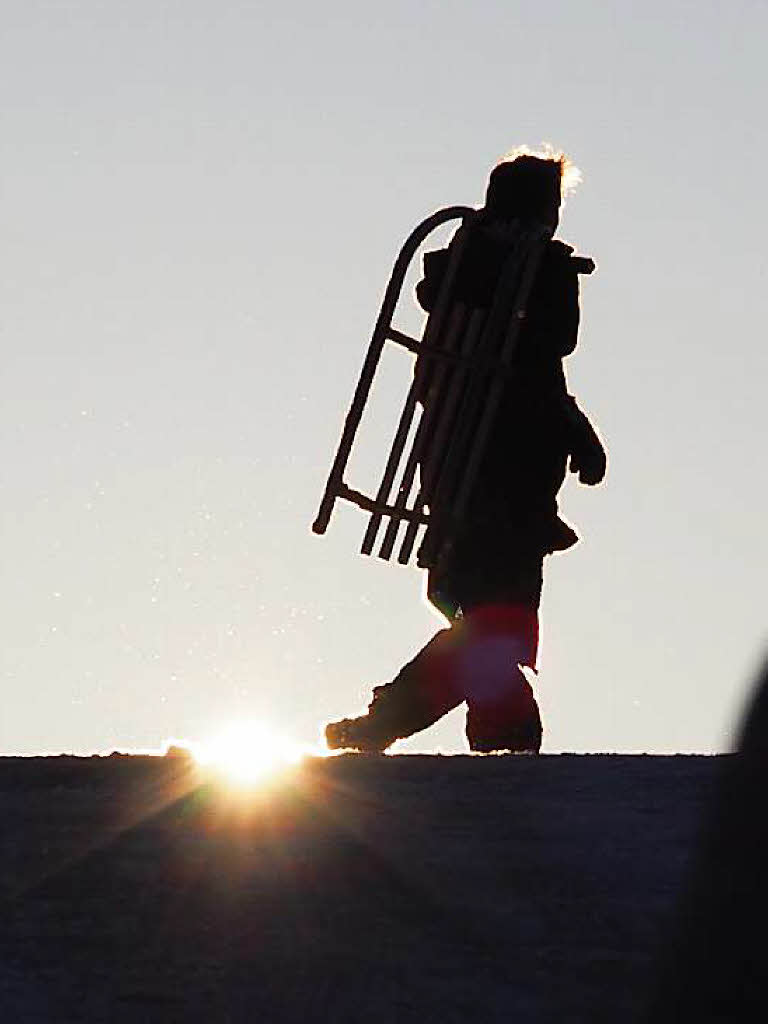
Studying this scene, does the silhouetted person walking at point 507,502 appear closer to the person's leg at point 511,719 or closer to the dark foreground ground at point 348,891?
the person's leg at point 511,719

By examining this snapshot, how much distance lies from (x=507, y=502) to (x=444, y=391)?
0.44 m

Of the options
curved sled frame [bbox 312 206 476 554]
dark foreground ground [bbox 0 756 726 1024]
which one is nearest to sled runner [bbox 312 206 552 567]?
curved sled frame [bbox 312 206 476 554]

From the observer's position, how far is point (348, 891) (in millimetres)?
5875

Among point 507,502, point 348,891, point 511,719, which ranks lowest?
point 348,891

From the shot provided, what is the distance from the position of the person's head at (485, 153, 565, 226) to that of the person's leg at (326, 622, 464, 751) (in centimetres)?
142

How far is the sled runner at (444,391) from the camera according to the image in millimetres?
8586

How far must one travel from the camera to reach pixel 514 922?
5.69 meters

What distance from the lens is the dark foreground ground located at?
5352mm

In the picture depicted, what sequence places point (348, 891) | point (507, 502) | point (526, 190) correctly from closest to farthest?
point (348, 891) < point (526, 190) < point (507, 502)

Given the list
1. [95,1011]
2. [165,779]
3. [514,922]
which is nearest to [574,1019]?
[514,922]

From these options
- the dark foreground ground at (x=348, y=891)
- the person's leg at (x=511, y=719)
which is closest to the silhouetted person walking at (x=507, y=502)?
the person's leg at (x=511, y=719)

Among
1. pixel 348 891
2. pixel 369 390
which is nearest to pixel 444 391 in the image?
pixel 369 390

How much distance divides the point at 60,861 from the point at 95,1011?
0.87 meters

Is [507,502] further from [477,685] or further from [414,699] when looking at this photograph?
[414,699]
